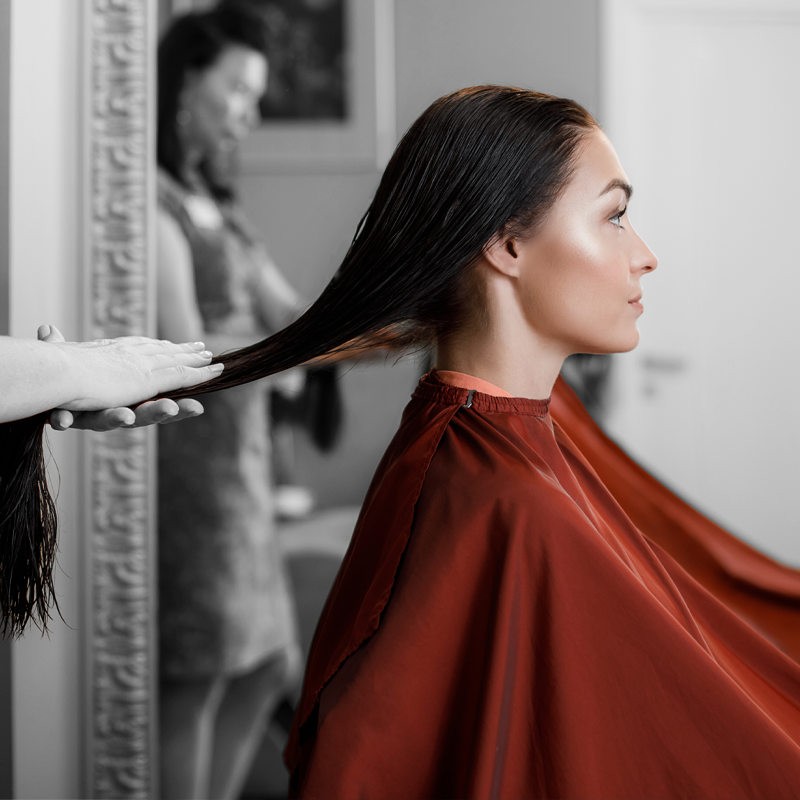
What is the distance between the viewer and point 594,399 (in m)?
1.36

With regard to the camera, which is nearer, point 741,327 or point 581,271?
point 581,271

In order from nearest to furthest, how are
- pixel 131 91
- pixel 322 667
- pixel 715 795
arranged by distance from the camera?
pixel 715 795, pixel 322 667, pixel 131 91

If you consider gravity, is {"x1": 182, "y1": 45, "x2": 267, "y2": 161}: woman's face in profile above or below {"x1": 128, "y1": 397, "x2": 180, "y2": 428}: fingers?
above

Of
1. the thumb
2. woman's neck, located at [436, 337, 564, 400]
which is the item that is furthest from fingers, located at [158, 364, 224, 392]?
woman's neck, located at [436, 337, 564, 400]

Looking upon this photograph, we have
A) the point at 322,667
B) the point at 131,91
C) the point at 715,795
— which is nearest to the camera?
the point at 715,795

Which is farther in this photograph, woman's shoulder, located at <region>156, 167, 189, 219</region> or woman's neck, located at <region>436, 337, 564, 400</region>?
woman's shoulder, located at <region>156, 167, 189, 219</region>

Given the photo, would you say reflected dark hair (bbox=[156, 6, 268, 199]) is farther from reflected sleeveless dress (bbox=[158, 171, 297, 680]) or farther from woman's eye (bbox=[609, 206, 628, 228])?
woman's eye (bbox=[609, 206, 628, 228])

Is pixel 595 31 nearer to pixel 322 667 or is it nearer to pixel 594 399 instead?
pixel 594 399

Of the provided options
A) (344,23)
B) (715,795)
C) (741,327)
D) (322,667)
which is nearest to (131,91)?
(344,23)

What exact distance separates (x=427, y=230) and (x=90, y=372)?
351 mm

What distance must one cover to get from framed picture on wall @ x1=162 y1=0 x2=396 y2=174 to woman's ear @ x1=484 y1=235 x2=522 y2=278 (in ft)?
2.16

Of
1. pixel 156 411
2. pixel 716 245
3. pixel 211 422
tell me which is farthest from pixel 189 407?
pixel 716 245

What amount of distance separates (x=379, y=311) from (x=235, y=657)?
33.7 inches

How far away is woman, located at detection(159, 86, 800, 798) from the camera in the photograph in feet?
1.90
